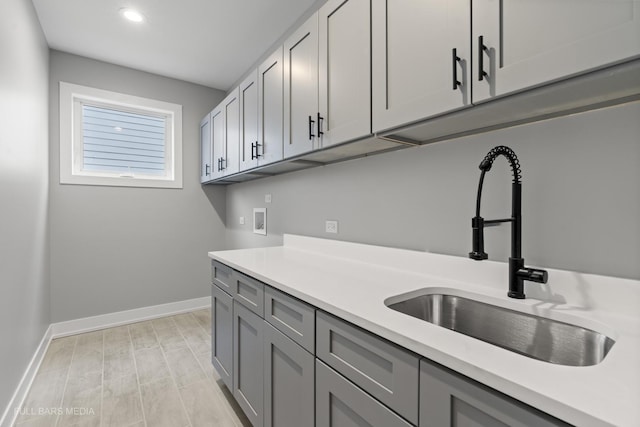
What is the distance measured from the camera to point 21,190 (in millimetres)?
1869

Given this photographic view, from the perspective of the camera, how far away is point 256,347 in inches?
58.2

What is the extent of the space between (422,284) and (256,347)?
88 centimetres

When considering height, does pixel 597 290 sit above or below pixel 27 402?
above

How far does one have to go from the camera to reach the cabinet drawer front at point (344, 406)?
80cm

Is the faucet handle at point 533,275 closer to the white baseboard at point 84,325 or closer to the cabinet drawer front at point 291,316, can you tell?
the cabinet drawer front at point 291,316

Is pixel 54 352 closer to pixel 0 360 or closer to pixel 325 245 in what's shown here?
pixel 0 360

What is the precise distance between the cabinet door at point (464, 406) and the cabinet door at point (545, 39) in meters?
0.79

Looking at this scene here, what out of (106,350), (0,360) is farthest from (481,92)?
(106,350)

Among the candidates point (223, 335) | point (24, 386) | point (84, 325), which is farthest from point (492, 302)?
point (84, 325)

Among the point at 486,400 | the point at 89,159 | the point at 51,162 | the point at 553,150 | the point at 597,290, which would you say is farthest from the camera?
the point at 89,159

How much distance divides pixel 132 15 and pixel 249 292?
2363 millimetres

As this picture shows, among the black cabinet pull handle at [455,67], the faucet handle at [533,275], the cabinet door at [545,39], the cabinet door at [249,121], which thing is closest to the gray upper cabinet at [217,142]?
the cabinet door at [249,121]

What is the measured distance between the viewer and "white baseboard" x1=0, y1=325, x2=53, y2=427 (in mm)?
1611

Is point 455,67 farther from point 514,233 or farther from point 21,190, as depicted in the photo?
point 21,190
